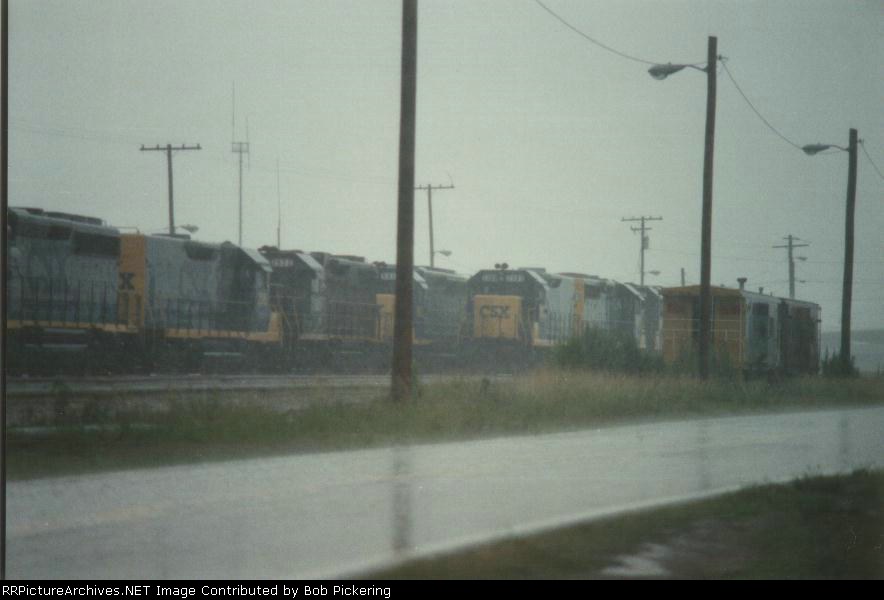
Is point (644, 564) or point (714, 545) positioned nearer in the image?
point (644, 564)

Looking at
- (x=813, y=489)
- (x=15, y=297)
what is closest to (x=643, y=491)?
(x=813, y=489)

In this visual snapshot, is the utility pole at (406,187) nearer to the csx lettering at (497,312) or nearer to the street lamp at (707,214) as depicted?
the street lamp at (707,214)

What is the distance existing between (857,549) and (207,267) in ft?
84.2

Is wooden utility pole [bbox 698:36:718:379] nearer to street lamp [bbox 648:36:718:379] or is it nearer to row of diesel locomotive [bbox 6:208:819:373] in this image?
street lamp [bbox 648:36:718:379]

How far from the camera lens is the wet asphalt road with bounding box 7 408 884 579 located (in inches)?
272

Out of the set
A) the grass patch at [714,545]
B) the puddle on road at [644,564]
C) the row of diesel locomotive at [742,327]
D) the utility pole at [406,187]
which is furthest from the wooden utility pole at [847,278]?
the puddle on road at [644,564]

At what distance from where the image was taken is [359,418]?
1680 centimetres

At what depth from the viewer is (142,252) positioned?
2880cm

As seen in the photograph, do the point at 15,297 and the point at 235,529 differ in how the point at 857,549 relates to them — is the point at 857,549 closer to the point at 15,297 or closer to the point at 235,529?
the point at 235,529

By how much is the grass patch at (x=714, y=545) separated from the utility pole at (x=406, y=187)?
953 cm

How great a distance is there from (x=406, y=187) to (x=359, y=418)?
14.1 feet

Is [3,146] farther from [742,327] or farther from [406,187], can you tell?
[742,327]
